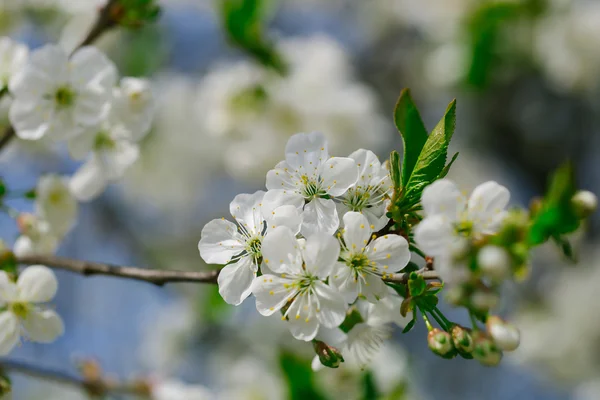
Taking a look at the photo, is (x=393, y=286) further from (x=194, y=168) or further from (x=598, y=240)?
(x=598, y=240)

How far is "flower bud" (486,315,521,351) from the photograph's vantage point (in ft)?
2.06

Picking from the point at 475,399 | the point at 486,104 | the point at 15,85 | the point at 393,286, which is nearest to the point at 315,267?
the point at 393,286

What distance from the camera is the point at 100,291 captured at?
3902 millimetres

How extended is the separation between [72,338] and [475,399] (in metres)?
2.35

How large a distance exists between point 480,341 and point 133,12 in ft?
2.82

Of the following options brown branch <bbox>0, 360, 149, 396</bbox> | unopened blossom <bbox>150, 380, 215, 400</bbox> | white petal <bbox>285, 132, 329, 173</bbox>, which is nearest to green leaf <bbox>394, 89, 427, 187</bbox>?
white petal <bbox>285, 132, 329, 173</bbox>

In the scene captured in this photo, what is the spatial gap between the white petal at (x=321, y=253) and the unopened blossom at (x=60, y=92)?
1.55 ft

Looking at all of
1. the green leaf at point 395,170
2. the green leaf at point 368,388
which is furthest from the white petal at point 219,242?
the green leaf at point 368,388

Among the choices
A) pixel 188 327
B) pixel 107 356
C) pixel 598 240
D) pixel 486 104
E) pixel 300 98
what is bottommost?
pixel 107 356

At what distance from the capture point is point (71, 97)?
3.23 feet

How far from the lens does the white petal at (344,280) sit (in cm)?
71

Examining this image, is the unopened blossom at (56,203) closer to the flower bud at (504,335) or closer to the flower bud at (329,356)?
the flower bud at (329,356)

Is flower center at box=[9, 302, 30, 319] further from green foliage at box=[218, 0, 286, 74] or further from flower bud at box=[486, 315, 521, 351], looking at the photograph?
green foliage at box=[218, 0, 286, 74]

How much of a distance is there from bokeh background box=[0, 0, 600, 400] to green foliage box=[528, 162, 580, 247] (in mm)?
1405
